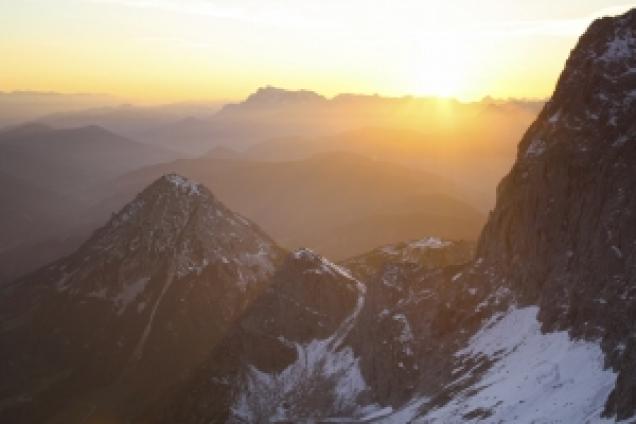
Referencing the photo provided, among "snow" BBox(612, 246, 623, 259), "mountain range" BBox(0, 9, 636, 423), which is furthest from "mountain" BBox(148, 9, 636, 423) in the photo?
"mountain range" BBox(0, 9, 636, 423)

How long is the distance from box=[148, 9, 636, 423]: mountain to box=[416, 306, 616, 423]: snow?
0.29 m

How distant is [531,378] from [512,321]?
89.3 ft

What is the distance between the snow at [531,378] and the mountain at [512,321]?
294 mm

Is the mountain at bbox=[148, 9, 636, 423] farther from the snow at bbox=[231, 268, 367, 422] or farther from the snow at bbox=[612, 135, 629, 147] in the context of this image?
the snow at bbox=[231, 268, 367, 422]

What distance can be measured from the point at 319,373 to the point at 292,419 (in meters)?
15.5

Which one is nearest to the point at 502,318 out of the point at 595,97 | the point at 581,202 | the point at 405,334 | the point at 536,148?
the point at 581,202

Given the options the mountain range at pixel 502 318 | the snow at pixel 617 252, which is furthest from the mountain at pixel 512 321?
the mountain range at pixel 502 318

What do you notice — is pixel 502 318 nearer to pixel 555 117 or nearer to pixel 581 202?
pixel 581 202

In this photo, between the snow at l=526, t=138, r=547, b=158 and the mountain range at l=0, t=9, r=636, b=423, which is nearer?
the mountain range at l=0, t=9, r=636, b=423

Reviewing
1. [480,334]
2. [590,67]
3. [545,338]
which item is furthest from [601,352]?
[590,67]

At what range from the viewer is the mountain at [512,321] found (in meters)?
98.8

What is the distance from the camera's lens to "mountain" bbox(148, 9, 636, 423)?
9875cm

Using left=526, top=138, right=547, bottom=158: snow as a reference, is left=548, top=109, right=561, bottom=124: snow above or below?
above

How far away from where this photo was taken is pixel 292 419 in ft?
518
